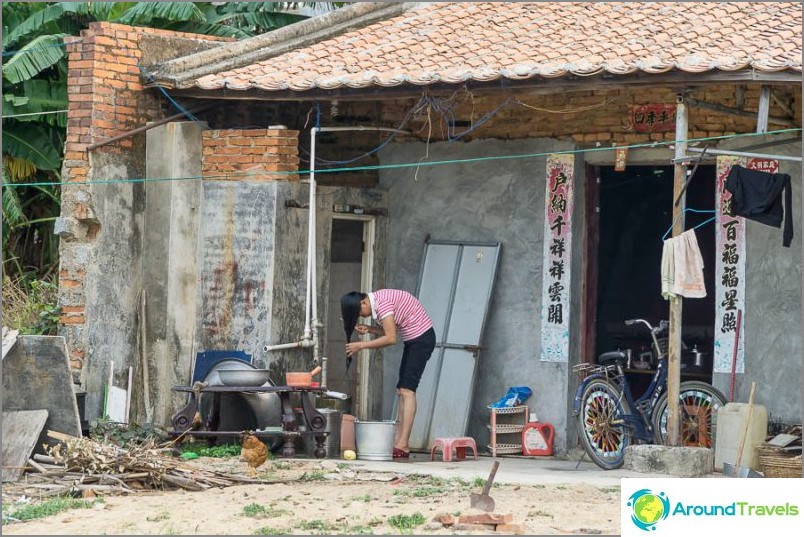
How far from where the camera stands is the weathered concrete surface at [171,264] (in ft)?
47.4

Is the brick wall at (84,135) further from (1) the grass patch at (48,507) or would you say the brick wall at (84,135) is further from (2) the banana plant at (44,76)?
(1) the grass patch at (48,507)

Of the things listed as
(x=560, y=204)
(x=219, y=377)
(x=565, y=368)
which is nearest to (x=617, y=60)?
(x=560, y=204)

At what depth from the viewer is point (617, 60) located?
504 inches

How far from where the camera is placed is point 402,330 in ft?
45.6

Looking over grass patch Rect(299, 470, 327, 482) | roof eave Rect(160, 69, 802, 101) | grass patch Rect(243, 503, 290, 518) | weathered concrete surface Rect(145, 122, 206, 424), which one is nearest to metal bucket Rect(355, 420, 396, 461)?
grass patch Rect(299, 470, 327, 482)

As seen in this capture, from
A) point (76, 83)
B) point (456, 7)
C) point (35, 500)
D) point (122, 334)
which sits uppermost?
point (456, 7)

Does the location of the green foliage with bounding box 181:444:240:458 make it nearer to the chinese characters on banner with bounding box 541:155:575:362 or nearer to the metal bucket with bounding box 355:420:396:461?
the metal bucket with bounding box 355:420:396:461

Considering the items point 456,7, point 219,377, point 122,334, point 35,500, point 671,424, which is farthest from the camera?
point 456,7

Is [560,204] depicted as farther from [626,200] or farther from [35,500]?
[35,500]

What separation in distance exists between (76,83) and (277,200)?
7.88 feet

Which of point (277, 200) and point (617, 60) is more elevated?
point (617, 60)

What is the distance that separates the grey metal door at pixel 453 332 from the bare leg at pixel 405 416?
34.1 inches

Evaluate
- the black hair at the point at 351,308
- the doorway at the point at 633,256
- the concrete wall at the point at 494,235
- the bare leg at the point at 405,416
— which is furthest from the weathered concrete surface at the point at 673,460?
the black hair at the point at 351,308

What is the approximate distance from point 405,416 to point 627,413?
210cm
